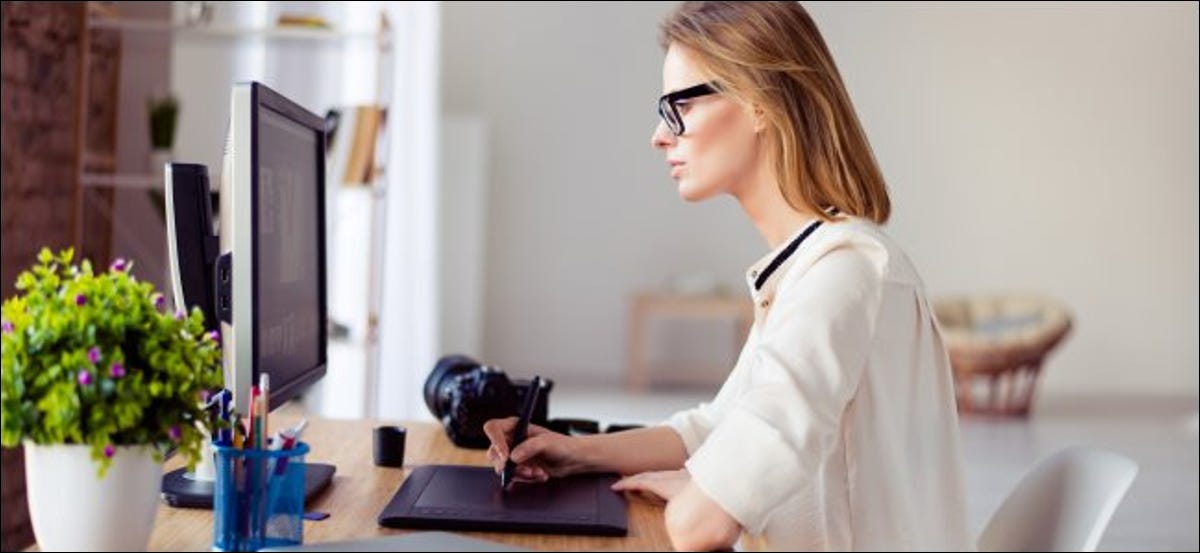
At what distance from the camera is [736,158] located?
5.95 ft

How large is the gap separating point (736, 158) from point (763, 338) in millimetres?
259

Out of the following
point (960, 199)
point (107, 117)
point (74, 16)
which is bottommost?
point (960, 199)

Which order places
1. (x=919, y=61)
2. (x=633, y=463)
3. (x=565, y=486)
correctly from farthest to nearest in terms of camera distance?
(x=919, y=61)
(x=633, y=463)
(x=565, y=486)

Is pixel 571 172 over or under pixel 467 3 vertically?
under

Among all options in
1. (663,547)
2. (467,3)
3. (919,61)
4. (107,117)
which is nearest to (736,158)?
(663,547)

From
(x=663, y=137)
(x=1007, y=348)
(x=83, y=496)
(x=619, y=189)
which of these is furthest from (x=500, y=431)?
(x=619, y=189)

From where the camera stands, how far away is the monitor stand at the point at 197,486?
178 centimetres

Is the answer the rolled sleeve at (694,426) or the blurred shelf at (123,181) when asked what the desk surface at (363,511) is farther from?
the blurred shelf at (123,181)

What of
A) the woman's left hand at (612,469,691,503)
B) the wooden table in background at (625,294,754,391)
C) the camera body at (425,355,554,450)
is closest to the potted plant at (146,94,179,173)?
the camera body at (425,355,554,450)

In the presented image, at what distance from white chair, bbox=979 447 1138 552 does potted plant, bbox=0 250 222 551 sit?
43.6 inches

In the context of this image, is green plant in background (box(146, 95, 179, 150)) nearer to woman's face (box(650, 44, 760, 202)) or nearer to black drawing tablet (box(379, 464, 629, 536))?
black drawing tablet (box(379, 464, 629, 536))

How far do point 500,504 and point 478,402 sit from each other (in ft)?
1.86

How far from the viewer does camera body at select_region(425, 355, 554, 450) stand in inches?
92.8

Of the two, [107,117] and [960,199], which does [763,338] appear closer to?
[107,117]
